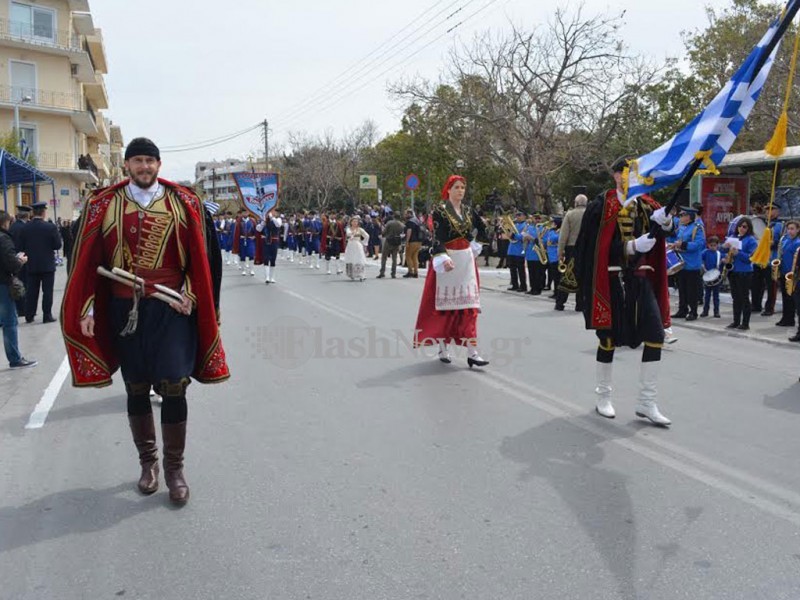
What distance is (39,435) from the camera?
5.96m

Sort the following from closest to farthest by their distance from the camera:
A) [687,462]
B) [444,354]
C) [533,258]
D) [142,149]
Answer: [142,149] → [687,462] → [444,354] → [533,258]

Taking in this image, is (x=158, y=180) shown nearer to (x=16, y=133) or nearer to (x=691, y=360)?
(x=691, y=360)

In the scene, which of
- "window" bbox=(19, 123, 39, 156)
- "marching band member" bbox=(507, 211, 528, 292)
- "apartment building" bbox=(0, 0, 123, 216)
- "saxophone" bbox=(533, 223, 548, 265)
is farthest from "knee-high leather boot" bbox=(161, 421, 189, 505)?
"window" bbox=(19, 123, 39, 156)

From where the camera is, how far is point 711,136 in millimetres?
5398

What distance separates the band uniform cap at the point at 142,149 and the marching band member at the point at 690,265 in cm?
978

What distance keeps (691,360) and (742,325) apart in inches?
118

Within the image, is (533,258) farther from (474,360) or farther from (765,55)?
(765,55)

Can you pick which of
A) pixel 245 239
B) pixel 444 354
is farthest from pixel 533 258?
pixel 245 239

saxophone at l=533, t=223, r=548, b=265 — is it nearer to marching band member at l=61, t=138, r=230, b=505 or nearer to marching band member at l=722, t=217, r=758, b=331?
marching band member at l=722, t=217, r=758, b=331

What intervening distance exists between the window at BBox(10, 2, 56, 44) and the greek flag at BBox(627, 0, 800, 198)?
50231 millimetres

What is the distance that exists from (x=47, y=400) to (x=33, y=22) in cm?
4809

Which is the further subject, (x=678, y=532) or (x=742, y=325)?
(x=742, y=325)

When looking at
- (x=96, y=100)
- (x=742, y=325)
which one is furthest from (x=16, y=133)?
(x=742, y=325)

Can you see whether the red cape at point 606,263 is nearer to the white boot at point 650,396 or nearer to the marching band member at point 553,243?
the white boot at point 650,396
